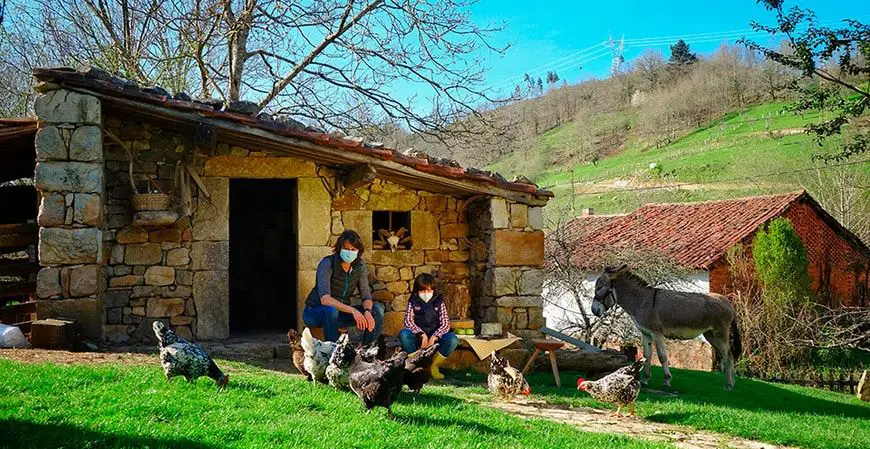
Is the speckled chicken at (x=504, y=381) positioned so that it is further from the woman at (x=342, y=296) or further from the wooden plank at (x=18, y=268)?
the wooden plank at (x=18, y=268)

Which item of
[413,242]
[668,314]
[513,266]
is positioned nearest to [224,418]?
[413,242]

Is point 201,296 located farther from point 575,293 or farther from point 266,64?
point 575,293

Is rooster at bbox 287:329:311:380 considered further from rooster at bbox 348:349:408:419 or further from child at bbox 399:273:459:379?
rooster at bbox 348:349:408:419

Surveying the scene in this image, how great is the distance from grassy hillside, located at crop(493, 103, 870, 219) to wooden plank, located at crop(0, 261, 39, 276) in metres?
26.4

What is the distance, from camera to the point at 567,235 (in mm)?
18922

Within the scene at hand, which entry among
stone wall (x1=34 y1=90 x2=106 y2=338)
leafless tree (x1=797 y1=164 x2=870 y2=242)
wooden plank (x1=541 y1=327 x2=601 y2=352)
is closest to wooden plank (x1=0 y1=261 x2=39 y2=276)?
stone wall (x1=34 y1=90 x2=106 y2=338)

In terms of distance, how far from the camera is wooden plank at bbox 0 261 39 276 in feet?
32.2

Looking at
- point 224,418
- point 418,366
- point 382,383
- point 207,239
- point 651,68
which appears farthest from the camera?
point 651,68

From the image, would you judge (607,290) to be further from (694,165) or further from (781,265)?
(694,165)

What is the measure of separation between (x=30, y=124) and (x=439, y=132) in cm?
867

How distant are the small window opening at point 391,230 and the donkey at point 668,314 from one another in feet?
9.54

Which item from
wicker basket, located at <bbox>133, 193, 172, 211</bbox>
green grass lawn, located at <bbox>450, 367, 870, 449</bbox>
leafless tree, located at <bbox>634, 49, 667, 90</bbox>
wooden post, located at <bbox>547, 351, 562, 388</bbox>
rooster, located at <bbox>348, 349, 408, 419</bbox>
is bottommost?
green grass lawn, located at <bbox>450, 367, 870, 449</bbox>

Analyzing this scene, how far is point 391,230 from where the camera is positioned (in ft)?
35.3

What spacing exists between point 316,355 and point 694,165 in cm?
3518
